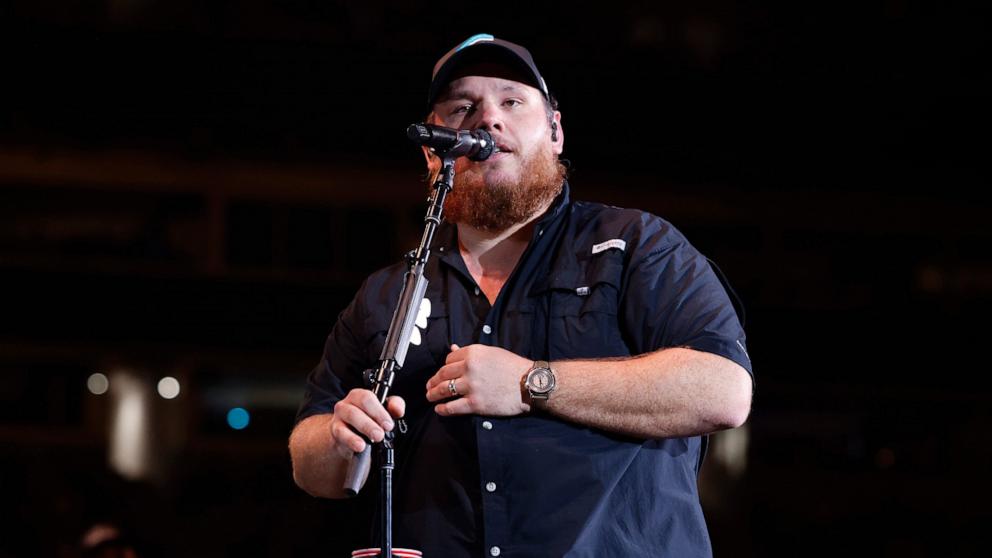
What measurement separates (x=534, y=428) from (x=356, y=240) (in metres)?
10.5

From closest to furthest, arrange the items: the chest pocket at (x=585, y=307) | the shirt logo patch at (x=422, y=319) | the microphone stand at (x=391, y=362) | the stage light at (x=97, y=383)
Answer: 1. the microphone stand at (x=391, y=362)
2. the chest pocket at (x=585, y=307)
3. the shirt logo patch at (x=422, y=319)
4. the stage light at (x=97, y=383)

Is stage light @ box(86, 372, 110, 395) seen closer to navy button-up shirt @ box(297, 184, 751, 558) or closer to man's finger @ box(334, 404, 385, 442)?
navy button-up shirt @ box(297, 184, 751, 558)

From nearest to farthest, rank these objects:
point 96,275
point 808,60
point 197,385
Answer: point 96,275 → point 808,60 → point 197,385

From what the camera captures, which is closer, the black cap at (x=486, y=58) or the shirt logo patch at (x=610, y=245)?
the shirt logo patch at (x=610, y=245)

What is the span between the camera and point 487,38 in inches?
118

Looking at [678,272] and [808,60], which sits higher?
[808,60]

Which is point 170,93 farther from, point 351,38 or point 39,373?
point 39,373

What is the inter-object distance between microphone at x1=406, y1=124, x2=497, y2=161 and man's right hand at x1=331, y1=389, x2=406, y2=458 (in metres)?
0.53

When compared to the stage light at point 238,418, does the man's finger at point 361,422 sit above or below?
below

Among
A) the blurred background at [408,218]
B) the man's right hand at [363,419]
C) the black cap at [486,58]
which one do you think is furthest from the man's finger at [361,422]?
the blurred background at [408,218]

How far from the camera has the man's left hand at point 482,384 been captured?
92.8 inches

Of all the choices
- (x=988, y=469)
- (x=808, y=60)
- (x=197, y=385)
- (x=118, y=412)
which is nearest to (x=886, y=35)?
(x=808, y=60)

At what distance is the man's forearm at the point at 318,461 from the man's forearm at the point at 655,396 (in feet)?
1.89

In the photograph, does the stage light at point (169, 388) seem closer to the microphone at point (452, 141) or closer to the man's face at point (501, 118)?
the man's face at point (501, 118)
